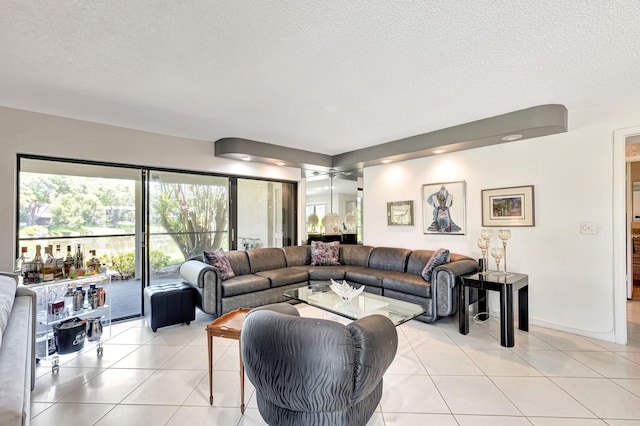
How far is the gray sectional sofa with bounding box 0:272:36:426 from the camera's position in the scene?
2.89 feet

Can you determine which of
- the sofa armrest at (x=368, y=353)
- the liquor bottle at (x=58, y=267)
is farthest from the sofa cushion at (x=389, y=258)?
the liquor bottle at (x=58, y=267)

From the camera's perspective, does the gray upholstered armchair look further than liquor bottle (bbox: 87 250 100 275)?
No

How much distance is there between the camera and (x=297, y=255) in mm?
5113

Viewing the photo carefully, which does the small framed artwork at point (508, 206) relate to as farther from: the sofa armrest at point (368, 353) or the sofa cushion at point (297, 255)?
the sofa armrest at point (368, 353)

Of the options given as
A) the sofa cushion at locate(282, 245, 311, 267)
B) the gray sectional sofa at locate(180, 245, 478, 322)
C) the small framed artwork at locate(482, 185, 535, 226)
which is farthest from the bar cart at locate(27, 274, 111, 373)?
the small framed artwork at locate(482, 185, 535, 226)

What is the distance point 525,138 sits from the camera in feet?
11.8

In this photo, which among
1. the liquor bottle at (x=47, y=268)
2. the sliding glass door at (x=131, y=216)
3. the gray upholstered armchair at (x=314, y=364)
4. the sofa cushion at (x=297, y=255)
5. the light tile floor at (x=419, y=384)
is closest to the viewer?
the gray upholstered armchair at (x=314, y=364)

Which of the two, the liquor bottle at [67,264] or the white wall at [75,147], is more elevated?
the white wall at [75,147]

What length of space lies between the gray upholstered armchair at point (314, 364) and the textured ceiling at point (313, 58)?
1.73m

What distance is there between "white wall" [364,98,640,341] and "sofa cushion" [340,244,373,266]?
1.52 metres

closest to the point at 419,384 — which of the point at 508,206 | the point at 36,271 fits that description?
the point at 508,206

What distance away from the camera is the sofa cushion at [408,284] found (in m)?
3.62

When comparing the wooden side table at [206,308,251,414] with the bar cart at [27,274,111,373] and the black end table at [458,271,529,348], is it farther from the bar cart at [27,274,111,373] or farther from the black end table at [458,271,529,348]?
the black end table at [458,271,529,348]

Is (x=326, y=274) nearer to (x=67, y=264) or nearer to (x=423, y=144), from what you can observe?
(x=423, y=144)
